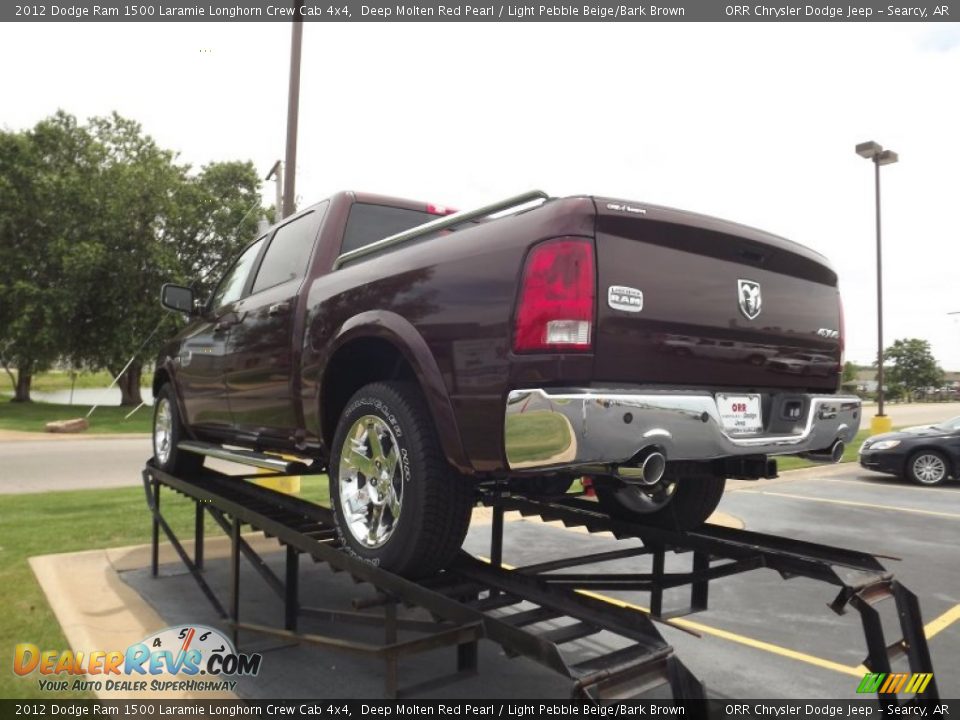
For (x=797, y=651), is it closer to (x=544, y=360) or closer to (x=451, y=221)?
(x=544, y=360)

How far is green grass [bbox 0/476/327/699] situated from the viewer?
3846mm

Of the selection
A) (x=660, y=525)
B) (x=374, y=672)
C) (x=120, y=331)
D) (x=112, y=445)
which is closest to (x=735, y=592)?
(x=660, y=525)

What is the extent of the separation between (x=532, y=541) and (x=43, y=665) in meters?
4.27

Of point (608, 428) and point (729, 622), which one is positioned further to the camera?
point (729, 622)

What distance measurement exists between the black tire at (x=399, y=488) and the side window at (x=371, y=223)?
1.15 m

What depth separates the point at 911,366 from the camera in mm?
84812

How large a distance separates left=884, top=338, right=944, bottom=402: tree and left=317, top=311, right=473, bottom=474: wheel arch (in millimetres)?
94125

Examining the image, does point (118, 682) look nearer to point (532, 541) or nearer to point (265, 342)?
point (265, 342)

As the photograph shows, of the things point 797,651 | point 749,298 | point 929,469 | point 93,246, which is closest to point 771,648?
point 797,651

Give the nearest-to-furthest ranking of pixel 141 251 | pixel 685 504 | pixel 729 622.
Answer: pixel 685 504, pixel 729 622, pixel 141 251

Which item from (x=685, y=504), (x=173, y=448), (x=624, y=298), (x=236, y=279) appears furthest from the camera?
(x=173, y=448)

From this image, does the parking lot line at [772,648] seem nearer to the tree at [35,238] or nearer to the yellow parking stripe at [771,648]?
the yellow parking stripe at [771,648]

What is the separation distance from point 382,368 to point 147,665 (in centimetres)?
198

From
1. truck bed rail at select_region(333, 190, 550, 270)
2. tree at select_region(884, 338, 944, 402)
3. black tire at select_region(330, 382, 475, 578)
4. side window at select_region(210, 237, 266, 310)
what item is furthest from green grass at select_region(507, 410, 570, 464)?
tree at select_region(884, 338, 944, 402)
